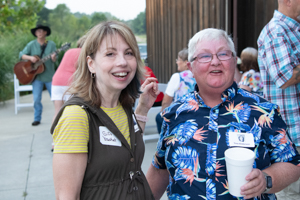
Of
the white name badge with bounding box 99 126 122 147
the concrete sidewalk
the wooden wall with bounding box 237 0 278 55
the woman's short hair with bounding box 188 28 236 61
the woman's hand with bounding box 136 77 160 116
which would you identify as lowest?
the concrete sidewalk

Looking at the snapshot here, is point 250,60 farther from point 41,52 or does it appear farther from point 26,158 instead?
point 41,52

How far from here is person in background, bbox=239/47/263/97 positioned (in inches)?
150

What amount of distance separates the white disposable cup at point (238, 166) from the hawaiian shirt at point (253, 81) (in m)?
2.71

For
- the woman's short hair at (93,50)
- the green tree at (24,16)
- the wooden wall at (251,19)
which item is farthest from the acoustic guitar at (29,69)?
the green tree at (24,16)

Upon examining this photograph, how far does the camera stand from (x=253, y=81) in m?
3.85

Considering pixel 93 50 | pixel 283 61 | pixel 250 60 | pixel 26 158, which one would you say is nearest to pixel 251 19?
pixel 250 60

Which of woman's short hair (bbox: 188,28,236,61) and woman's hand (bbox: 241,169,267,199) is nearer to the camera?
woman's hand (bbox: 241,169,267,199)

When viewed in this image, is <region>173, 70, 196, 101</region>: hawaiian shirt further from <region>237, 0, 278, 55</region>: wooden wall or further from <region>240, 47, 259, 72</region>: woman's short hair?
<region>237, 0, 278, 55</region>: wooden wall

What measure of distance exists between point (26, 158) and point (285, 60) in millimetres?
4359

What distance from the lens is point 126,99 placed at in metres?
1.77

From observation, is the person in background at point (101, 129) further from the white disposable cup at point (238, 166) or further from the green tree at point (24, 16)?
the green tree at point (24, 16)

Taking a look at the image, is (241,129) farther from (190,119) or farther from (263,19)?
(263,19)

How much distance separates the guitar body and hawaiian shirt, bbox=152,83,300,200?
19.3 ft

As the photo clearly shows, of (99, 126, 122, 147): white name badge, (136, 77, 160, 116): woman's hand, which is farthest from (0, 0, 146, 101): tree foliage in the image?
(99, 126, 122, 147): white name badge
